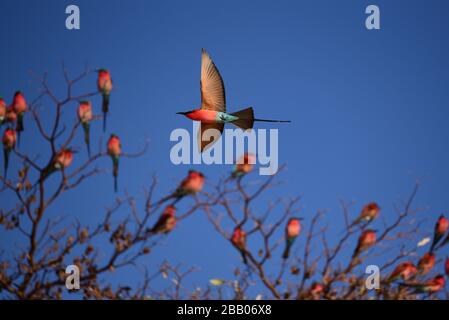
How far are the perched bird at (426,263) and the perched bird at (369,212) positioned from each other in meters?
0.31

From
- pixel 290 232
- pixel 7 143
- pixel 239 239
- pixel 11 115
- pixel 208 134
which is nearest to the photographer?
pixel 239 239

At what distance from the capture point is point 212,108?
2924 millimetres

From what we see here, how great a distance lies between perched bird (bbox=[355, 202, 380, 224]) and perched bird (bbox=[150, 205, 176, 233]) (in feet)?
3.00

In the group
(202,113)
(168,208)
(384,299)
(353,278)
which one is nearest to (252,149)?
(202,113)

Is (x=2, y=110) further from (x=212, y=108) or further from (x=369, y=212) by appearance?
(x=369, y=212)

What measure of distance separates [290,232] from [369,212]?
410mm

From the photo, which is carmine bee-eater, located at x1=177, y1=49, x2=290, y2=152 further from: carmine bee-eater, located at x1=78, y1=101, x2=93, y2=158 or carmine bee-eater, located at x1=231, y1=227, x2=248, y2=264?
carmine bee-eater, located at x1=78, y1=101, x2=93, y2=158

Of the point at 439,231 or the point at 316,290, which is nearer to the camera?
the point at 316,290

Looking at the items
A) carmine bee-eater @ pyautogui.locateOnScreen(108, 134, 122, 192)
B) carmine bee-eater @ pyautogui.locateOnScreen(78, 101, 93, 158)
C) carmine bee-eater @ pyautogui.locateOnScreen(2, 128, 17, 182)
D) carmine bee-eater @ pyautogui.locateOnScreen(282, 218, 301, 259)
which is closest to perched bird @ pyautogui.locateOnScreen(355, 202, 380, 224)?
carmine bee-eater @ pyautogui.locateOnScreen(282, 218, 301, 259)

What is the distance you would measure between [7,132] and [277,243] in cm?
161

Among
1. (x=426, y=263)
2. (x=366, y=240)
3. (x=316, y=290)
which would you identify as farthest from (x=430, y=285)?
(x=316, y=290)
